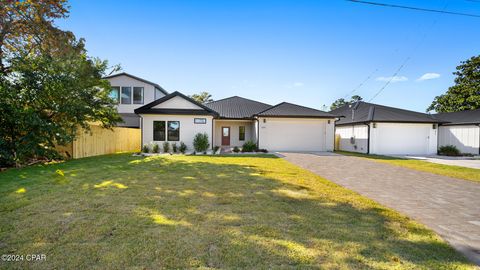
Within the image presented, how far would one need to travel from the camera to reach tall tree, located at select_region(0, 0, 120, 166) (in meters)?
7.90

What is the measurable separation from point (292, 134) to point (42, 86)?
14.4m

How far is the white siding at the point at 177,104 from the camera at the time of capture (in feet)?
46.3

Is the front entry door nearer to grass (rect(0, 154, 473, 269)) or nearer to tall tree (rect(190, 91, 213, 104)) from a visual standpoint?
grass (rect(0, 154, 473, 269))

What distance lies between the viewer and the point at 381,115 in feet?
52.5

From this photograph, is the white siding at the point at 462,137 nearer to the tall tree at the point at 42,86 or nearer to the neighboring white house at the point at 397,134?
the neighboring white house at the point at 397,134

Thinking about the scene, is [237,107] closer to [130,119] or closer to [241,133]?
[241,133]

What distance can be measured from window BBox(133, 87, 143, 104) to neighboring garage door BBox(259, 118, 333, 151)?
1118cm

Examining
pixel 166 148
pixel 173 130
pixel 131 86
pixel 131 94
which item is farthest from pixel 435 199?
pixel 131 86

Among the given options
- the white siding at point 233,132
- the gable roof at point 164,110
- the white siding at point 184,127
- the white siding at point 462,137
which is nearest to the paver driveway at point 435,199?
the white siding at point 184,127

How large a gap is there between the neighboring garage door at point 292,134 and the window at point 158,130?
6.88 m

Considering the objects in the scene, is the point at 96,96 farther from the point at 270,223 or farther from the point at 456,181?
the point at 456,181

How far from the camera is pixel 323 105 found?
48062 mm

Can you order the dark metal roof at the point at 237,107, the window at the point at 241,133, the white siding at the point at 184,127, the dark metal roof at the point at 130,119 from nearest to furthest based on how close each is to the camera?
the white siding at the point at 184,127
the dark metal roof at the point at 237,107
the dark metal roof at the point at 130,119
the window at the point at 241,133

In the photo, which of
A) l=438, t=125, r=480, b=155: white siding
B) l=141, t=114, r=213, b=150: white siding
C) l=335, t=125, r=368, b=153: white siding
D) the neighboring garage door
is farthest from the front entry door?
l=438, t=125, r=480, b=155: white siding
